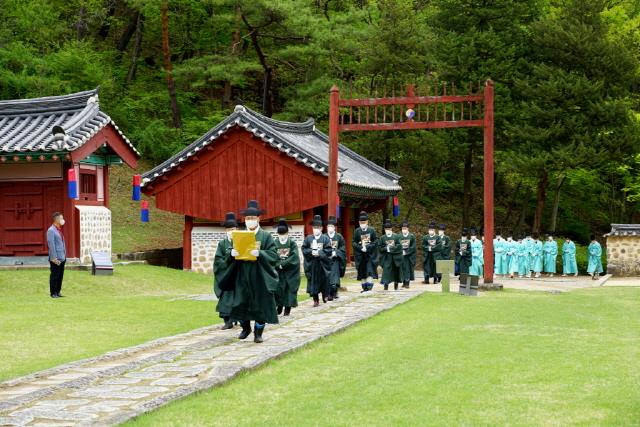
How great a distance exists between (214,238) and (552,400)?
21905mm

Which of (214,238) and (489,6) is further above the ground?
(489,6)

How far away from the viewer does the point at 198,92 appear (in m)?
44.4

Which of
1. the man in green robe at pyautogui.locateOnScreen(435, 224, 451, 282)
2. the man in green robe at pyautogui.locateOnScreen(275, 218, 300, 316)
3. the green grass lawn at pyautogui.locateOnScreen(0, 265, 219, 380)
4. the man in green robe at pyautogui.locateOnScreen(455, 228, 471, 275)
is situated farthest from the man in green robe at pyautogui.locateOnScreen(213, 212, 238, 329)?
the man in green robe at pyautogui.locateOnScreen(455, 228, 471, 275)

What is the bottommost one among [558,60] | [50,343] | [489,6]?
[50,343]

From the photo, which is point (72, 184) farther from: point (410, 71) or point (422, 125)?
point (410, 71)

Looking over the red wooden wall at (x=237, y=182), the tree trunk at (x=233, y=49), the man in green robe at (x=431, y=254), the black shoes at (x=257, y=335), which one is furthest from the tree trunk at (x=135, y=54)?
the black shoes at (x=257, y=335)

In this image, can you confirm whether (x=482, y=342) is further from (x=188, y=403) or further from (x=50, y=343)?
(x=50, y=343)

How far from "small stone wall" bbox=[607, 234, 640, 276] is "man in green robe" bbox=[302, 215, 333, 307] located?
16627 millimetres

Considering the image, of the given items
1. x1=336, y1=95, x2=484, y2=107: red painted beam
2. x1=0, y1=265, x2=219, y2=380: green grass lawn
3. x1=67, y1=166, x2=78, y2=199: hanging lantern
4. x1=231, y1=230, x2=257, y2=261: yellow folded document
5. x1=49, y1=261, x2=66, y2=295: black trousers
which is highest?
x1=336, y1=95, x2=484, y2=107: red painted beam

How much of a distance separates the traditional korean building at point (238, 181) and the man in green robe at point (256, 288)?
14575 millimetres

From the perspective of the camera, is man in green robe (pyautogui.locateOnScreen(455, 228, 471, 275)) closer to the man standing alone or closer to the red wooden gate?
the red wooden gate

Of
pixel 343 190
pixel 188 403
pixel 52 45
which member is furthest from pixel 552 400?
pixel 52 45

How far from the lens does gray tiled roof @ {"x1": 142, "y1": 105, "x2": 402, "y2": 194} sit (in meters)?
26.7

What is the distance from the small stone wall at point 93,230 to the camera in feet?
77.7
